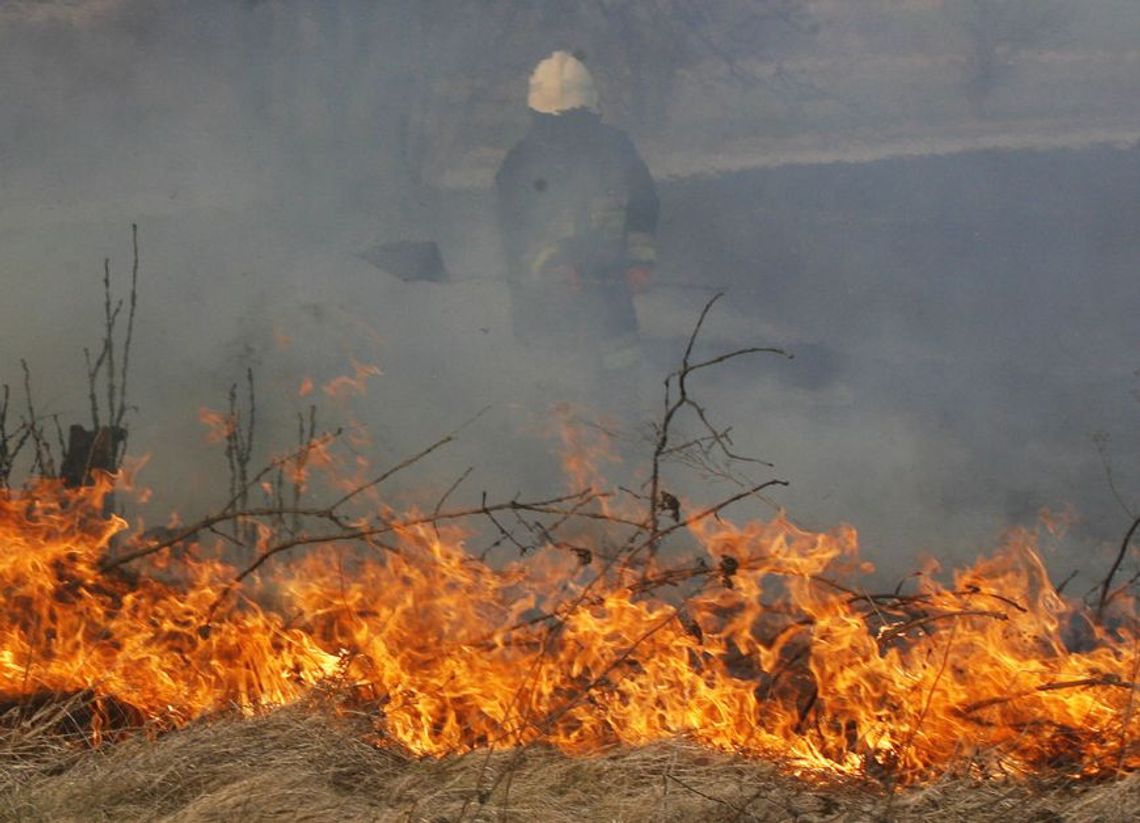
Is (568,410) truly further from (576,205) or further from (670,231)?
(670,231)

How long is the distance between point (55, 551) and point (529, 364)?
18.7ft

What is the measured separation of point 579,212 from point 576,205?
0.05m

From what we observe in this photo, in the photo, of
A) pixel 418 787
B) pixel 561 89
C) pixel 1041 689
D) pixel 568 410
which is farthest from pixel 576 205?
pixel 418 787

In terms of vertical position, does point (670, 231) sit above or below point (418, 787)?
above

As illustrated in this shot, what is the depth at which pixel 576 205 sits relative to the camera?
862 centimetres

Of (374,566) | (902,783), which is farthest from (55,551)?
(902,783)

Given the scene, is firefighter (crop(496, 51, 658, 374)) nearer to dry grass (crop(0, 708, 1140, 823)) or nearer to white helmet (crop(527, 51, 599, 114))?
white helmet (crop(527, 51, 599, 114))

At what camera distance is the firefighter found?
8539 millimetres

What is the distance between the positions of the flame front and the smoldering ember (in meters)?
0.02

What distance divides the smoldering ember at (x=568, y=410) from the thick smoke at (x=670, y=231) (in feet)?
0.12

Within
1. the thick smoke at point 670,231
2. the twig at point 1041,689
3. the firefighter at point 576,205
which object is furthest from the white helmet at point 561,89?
the twig at point 1041,689

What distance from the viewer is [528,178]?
8727 mm

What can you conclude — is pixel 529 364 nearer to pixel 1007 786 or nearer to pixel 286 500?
pixel 286 500

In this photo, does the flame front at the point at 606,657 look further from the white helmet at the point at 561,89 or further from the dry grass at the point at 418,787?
the white helmet at the point at 561,89
